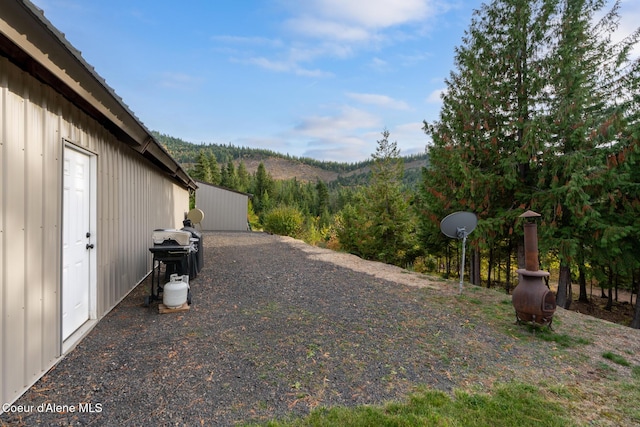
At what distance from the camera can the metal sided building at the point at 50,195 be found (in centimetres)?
200

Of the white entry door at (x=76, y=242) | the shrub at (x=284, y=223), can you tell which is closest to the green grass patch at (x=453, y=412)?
the white entry door at (x=76, y=242)

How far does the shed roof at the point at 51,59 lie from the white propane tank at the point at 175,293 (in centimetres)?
219

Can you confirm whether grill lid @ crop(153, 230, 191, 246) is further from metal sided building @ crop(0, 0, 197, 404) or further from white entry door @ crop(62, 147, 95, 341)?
white entry door @ crop(62, 147, 95, 341)

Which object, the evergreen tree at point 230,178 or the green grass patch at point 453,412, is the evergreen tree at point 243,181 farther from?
the green grass patch at point 453,412

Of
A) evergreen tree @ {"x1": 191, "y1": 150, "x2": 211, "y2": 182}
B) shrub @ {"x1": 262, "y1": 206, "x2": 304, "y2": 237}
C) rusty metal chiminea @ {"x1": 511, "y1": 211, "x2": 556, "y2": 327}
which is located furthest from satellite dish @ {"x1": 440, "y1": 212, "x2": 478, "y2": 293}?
evergreen tree @ {"x1": 191, "y1": 150, "x2": 211, "y2": 182}

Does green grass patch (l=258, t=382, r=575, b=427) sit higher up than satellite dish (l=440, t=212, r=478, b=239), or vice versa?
satellite dish (l=440, t=212, r=478, b=239)

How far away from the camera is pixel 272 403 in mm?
2236

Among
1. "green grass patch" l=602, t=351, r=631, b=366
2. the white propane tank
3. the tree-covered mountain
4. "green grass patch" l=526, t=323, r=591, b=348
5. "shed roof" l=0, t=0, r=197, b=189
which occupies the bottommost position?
"green grass patch" l=602, t=351, r=631, b=366

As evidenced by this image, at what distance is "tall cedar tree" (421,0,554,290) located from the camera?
7914 mm

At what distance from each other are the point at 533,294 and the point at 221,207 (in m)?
17.6

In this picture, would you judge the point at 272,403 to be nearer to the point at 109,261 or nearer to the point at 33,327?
the point at 33,327

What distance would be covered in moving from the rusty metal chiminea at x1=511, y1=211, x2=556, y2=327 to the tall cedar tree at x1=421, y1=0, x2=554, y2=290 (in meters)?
4.09

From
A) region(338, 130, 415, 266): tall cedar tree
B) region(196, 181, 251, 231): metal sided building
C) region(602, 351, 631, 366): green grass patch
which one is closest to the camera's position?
region(602, 351, 631, 366): green grass patch

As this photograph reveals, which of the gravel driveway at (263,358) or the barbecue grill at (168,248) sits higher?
the barbecue grill at (168,248)
